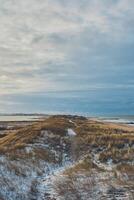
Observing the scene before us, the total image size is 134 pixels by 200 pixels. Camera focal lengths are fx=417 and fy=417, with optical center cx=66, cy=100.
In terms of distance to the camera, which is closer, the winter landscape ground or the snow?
the winter landscape ground

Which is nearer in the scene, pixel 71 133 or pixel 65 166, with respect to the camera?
pixel 65 166

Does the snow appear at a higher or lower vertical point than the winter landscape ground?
higher

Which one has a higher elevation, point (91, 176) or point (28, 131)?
point (28, 131)

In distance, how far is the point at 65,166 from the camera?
38469 mm

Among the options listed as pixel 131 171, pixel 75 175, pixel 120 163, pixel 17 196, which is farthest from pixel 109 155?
pixel 17 196

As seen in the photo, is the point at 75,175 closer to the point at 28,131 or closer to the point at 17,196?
the point at 17,196

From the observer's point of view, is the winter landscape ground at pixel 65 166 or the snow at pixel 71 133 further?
the snow at pixel 71 133

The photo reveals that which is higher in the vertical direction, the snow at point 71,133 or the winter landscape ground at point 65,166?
the snow at point 71,133

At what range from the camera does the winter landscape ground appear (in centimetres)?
2791

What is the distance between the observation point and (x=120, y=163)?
127 feet

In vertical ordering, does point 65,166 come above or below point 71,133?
below

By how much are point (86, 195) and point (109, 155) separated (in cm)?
1450

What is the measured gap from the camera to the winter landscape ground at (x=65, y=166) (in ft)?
91.6

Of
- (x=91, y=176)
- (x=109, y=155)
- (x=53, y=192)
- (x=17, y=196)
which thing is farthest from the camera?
(x=109, y=155)
